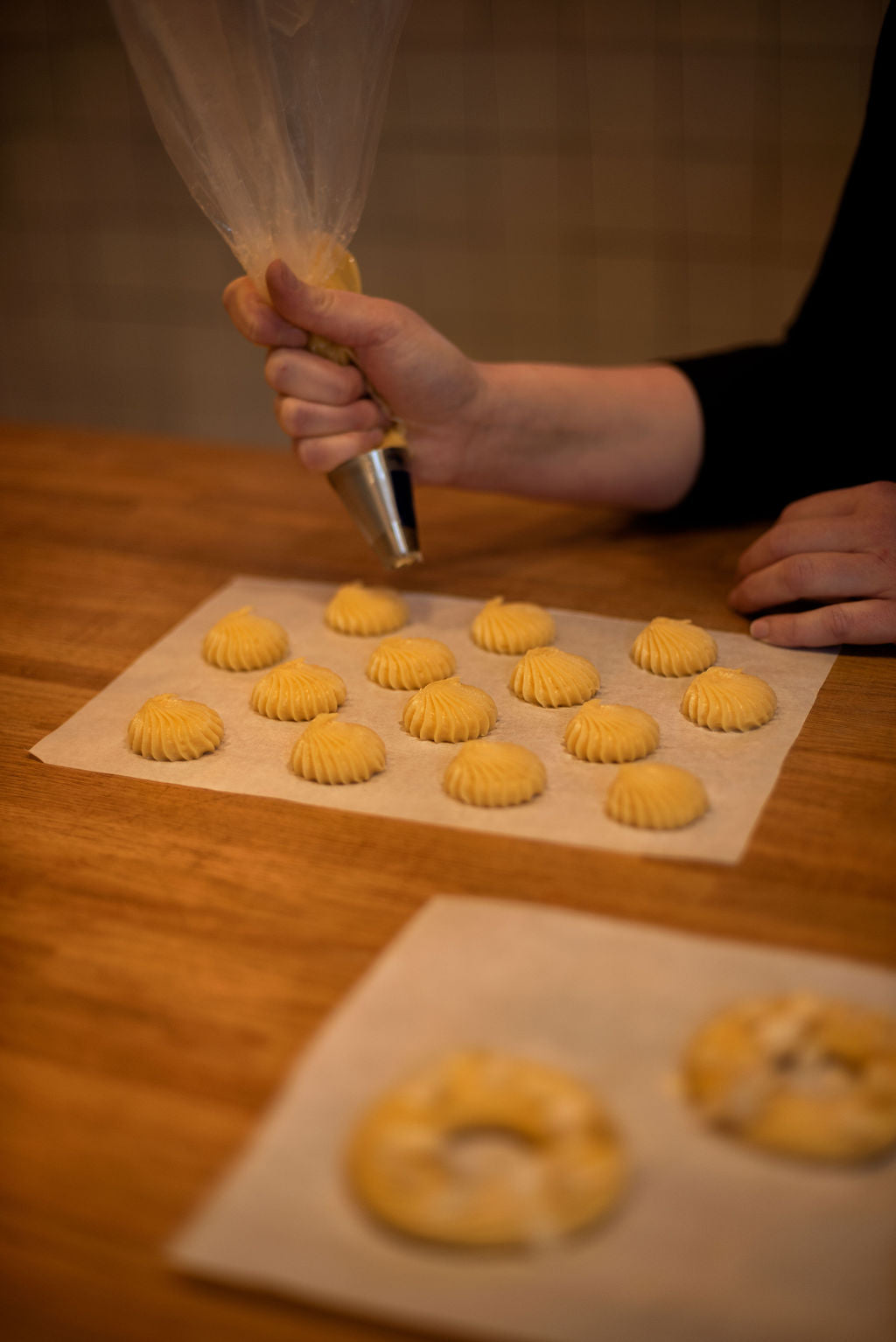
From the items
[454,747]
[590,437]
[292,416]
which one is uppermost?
[292,416]

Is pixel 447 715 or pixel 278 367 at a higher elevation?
pixel 278 367

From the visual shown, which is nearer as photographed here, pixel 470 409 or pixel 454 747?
pixel 454 747

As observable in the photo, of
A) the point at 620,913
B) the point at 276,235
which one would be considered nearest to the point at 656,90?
the point at 276,235

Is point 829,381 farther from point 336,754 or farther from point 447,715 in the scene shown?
point 336,754

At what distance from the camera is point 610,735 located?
1.11 m

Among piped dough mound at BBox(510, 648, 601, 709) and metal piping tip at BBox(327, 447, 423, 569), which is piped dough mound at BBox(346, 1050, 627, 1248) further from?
metal piping tip at BBox(327, 447, 423, 569)

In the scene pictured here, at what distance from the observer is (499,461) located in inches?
60.7

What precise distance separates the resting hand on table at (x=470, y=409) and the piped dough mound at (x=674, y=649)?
1.15ft

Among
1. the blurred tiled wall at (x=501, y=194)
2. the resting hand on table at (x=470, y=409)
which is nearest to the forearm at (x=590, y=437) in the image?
the resting hand on table at (x=470, y=409)

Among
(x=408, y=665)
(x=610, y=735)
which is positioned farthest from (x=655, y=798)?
(x=408, y=665)

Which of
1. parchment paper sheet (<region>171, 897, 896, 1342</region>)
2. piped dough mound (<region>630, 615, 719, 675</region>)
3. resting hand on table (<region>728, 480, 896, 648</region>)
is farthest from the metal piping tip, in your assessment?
parchment paper sheet (<region>171, 897, 896, 1342</region>)

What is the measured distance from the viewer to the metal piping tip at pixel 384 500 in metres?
1.34

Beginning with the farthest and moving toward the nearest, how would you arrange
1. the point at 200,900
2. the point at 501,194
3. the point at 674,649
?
the point at 501,194, the point at 674,649, the point at 200,900

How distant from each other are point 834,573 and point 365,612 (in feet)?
1.65
